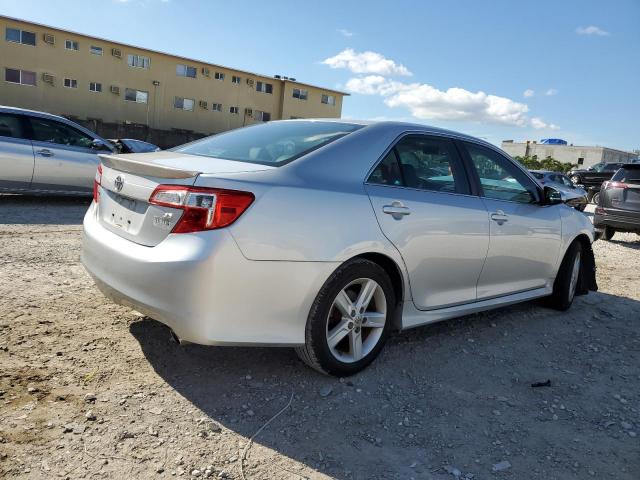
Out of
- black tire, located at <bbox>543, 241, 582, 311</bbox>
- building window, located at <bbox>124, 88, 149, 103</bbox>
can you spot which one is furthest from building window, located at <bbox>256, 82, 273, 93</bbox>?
black tire, located at <bbox>543, 241, 582, 311</bbox>

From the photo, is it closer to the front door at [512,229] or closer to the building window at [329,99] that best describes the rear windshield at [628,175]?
the front door at [512,229]

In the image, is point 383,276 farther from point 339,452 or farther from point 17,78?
point 17,78

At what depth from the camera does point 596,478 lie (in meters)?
2.48

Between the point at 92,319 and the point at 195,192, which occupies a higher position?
the point at 195,192

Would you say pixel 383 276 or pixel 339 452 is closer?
pixel 339 452

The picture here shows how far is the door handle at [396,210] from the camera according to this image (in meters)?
3.23

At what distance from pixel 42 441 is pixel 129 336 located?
1208mm

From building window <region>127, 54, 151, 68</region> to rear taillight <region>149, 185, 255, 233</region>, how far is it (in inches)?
1394

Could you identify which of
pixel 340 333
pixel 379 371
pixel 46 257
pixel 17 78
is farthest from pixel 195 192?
pixel 17 78

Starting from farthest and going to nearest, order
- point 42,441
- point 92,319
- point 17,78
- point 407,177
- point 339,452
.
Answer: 1. point 17,78
2. point 92,319
3. point 407,177
4. point 339,452
5. point 42,441

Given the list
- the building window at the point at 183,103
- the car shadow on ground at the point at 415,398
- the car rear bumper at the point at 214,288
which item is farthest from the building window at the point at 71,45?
the car rear bumper at the point at 214,288

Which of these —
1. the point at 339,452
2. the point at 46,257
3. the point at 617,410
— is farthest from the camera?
the point at 46,257

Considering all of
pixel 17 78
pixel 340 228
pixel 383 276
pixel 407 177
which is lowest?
pixel 383 276

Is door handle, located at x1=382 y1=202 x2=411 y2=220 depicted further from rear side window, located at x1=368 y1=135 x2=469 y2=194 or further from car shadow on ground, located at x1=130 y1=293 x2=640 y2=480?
car shadow on ground, located at x1=130 y1=293 x2=640 y2=480
